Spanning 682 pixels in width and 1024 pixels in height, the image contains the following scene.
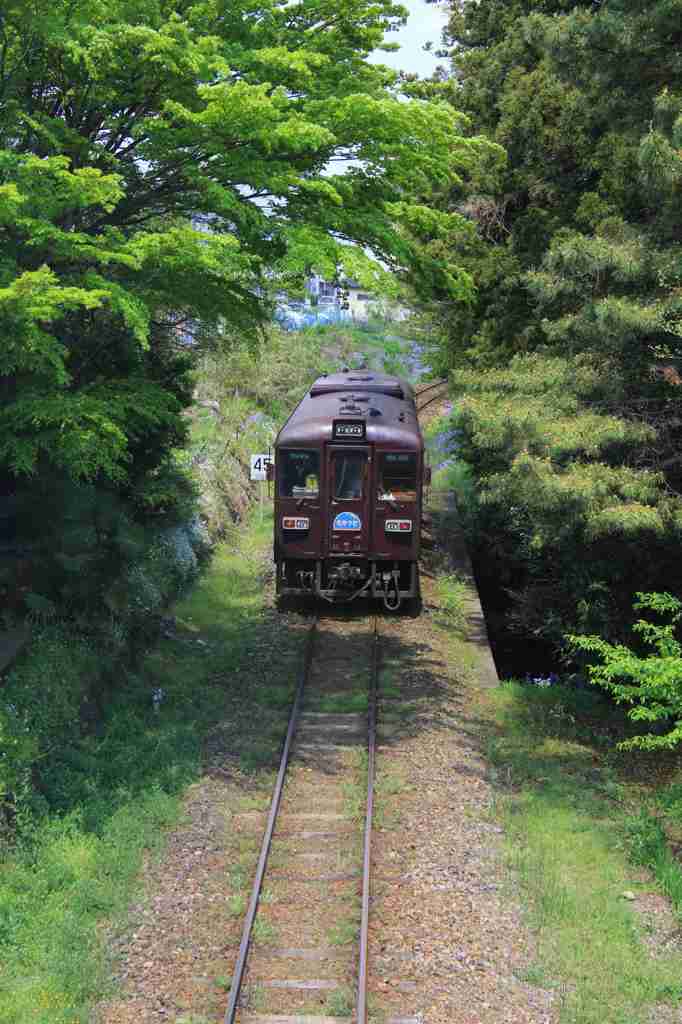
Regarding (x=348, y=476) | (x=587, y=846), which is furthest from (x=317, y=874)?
(x=348, y=476)

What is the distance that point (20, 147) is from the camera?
13.6 meters

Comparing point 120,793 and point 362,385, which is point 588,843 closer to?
point 120,793

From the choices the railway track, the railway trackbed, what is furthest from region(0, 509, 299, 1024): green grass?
the railway track

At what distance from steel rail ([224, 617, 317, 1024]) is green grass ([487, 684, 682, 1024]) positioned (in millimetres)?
2353

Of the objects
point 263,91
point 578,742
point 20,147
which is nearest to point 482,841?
point 578,742

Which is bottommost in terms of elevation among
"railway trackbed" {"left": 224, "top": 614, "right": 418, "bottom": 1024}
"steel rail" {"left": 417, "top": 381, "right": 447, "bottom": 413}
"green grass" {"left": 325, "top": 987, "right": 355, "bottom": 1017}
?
"green grass" {"left": 325, "top": 987, "right": 355, "bottom": 1017}

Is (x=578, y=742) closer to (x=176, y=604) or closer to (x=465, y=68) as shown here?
(x=176, y=604)

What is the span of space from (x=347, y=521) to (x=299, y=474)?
1.11m

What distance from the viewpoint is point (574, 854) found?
11.1 metres

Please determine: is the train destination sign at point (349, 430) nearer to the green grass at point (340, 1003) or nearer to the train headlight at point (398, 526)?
the train headlight at point (398, 526)

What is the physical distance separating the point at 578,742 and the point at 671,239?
23.0 ft

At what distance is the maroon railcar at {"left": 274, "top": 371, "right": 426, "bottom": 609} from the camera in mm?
17312

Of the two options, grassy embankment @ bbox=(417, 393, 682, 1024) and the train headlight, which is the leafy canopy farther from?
grassy embankment @ bbox=(417, 393, 682, 1024)

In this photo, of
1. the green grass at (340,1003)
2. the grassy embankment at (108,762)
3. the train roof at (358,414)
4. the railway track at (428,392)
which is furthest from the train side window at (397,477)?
the railway track at (428,392)
